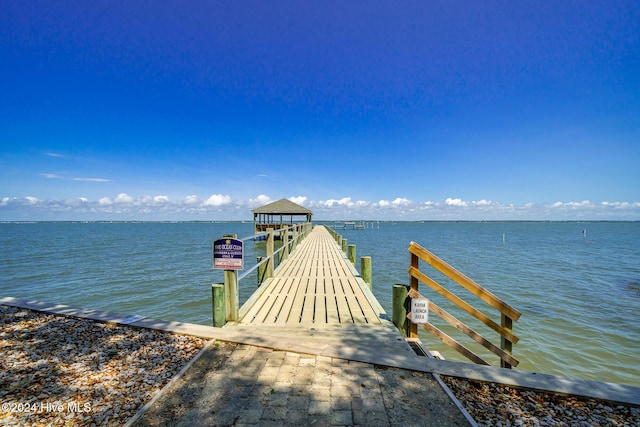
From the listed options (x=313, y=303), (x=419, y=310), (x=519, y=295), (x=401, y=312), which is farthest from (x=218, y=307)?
(x=519, y=295)

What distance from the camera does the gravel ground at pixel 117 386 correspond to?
2166 millimetres

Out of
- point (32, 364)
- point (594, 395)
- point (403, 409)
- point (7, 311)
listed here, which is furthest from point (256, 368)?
point (7, 311)

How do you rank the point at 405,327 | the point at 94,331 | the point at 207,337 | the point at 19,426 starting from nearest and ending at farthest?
1. the point at 19,426
2. the point at 207,337
3. the point at 94,331
4. the point at 405,327

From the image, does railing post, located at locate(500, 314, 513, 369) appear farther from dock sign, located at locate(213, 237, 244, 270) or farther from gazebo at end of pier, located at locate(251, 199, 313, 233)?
gazebo at end of pier, located at locate(251, 199, 313, 233)

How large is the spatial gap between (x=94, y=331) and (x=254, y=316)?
6.87 feet

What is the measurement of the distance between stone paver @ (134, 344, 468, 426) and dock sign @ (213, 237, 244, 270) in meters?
1.25

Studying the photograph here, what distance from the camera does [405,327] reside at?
427 cm

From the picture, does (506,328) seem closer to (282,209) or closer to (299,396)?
(299,396)

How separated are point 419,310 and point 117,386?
11.6 ft

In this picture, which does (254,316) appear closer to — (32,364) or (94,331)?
(94,331)

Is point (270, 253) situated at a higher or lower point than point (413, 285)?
higher

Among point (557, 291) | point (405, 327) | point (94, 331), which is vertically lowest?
point (557, 291)

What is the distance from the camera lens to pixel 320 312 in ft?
16.0

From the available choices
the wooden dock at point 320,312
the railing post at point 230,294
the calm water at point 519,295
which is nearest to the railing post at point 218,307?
the railing post at point 230,294
